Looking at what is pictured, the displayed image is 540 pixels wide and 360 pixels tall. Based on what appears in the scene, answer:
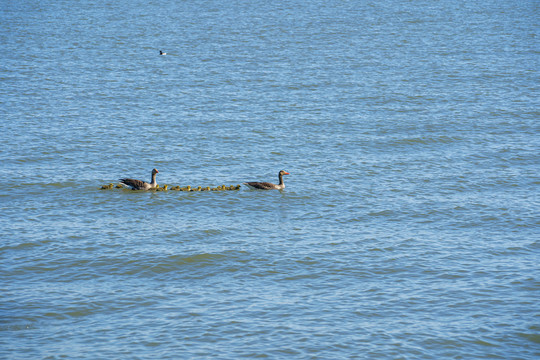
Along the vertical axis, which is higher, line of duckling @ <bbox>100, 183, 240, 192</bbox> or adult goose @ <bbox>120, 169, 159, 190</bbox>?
adult goose @ <bbox>120, 169, 159, 190</bbox>

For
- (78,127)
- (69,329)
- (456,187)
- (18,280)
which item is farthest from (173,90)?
(69,329)

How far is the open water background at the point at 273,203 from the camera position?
65.5ft

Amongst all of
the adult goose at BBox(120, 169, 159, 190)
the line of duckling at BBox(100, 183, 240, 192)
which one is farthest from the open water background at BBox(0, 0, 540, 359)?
the adult goose at BBox(120, 169, 159, 190)

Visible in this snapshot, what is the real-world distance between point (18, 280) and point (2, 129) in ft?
71.2

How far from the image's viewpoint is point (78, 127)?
142 feet

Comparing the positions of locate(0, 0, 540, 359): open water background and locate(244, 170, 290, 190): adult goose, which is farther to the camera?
locate(244, 170, 290, 190): adult goose

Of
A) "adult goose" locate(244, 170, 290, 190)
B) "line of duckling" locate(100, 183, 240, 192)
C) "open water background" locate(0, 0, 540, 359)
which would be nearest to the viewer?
"open water background" locate(0, 0, 540, 359)

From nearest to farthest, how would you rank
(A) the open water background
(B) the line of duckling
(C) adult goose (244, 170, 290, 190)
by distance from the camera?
(A) the open water background < (B) the line of duckling < (C) adult goose (244, 170, 290, 190)

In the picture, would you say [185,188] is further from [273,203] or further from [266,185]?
[273,203]

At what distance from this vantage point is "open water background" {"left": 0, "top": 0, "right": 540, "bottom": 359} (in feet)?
65.5

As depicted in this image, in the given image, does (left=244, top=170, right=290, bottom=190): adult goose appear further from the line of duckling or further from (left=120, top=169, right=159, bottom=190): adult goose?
(left=120, top=169, right=159, bottom=190): adult goose

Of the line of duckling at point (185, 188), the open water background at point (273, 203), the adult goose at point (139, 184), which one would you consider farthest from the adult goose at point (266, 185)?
the adult goose at point (139, 184)

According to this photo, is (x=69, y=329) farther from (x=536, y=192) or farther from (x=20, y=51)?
(x=20, y=51)

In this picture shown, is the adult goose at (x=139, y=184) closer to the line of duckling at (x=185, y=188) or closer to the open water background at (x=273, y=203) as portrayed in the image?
the line of duckling at (x=185, y=188)
